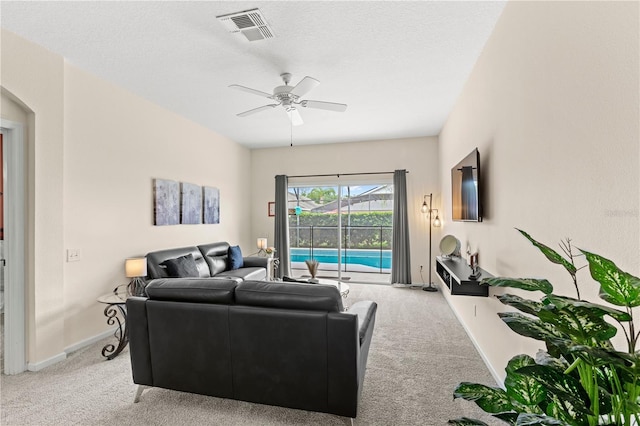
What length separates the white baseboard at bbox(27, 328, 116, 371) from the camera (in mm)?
2736

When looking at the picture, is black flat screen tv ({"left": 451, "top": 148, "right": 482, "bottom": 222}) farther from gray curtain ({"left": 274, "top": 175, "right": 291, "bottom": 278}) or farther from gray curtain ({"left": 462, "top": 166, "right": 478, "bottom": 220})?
gray curtain ({"left": 274, "top": 175, "right": 291, "bottom": 278})

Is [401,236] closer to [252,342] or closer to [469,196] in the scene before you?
[469,196]

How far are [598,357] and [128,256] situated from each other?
171 inches

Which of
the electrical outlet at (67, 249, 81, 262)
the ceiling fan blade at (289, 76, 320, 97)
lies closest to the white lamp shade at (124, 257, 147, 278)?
the electrical outlet at (67, 249, 81, 262)

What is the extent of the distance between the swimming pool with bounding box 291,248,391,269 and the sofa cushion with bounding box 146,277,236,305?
15.4ft

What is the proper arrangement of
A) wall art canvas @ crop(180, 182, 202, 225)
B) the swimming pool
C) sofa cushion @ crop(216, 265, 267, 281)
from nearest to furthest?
1. sofa cushion @ crop(216, 265, 267, 281)
2. wall art canvas @ crop(180, 182, 202, 225)
3. the swimming pool

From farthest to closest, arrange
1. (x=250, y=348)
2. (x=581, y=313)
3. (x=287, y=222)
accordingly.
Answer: (x=287, y=222) → (x=250, y=348) → (x=581, y=313)

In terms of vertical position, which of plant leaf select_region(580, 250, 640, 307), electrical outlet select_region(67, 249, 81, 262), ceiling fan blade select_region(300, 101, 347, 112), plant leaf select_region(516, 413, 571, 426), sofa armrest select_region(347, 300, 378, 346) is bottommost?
sofa armrest select_region(347, 300, 378, 346)

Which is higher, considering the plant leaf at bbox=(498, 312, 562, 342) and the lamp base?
the plant leaf at bbox=(498, 312, 562, 342)

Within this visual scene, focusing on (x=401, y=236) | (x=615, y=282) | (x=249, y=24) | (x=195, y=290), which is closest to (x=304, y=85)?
(x=249, y=24)

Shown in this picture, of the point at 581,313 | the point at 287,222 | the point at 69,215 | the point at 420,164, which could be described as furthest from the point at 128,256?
the point at 420,164

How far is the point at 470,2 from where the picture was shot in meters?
2.24

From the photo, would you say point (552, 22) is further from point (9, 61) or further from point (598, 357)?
point (9, 61)

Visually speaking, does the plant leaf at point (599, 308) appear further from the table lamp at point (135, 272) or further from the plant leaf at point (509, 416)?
the table lamp at point (135, 272)
